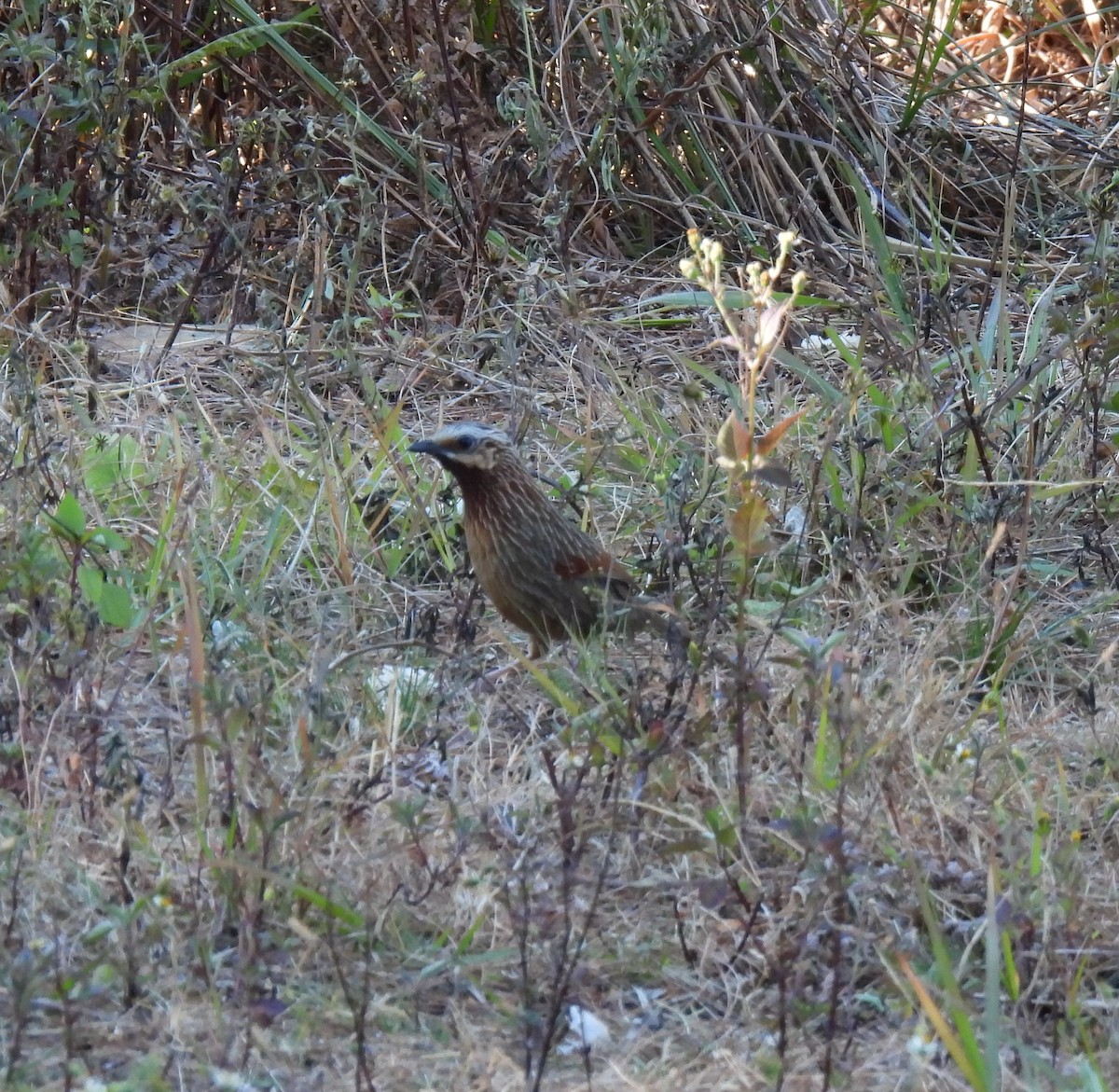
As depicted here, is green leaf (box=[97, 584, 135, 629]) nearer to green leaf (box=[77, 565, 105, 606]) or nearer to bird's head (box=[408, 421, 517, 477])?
green leaf (box=[77, 565, 105, 606])

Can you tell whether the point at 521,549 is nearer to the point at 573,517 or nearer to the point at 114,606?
the point at 573,517

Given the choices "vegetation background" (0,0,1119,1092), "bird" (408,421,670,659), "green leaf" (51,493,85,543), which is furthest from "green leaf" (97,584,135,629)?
"bird" (408,421,670,659)

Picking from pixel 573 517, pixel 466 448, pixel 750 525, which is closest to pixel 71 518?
pixel 466 448

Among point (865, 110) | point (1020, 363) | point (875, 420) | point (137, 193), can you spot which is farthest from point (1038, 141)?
point (137, 193)

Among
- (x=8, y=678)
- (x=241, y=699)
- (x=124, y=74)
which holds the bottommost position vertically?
(x=8, y=678)

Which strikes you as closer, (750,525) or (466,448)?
(750,525)

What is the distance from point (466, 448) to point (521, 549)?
1.02ft

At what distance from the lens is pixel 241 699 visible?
300 cm

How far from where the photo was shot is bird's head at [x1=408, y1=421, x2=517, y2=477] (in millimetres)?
4234

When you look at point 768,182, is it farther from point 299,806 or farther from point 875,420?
point 299,806

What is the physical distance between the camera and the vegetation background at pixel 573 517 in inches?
109

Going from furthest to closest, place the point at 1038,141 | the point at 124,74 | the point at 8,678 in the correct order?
1. the point at 1038,141
2. the point at 124,74
3. the point at 8,678

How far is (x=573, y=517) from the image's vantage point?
4906 mm

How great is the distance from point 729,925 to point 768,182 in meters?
4.31
